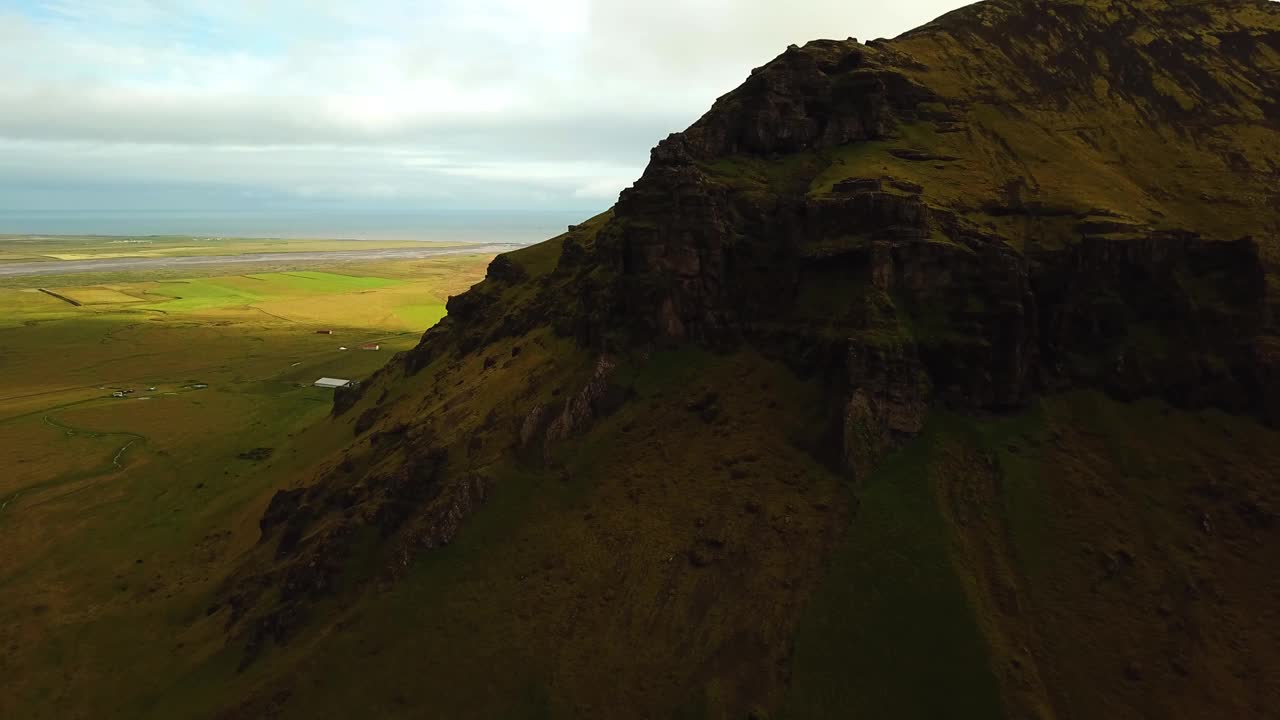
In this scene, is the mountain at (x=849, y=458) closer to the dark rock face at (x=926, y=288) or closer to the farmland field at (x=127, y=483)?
the dark rock face at (x=926, y=288)

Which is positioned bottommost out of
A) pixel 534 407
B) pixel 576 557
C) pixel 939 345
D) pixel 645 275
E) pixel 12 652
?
pixel 12 652

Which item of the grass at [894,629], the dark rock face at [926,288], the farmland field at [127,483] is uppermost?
the dark rock face at [926,288]

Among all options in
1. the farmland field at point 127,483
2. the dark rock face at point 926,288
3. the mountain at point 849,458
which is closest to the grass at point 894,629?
the mountain at point 849,458

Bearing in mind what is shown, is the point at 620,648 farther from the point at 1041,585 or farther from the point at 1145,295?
the point at 1145,295

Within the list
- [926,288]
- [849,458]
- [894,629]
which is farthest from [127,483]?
[926,288]

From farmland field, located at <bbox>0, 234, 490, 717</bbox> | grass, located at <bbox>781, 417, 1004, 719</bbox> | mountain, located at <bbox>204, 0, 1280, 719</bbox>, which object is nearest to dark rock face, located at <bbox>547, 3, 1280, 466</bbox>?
mountain, located at <bbox>204, 0, 1280, 719</bbox>

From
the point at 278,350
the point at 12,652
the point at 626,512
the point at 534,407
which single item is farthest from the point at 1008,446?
the point at 278,350

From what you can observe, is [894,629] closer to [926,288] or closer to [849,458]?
[849,458]

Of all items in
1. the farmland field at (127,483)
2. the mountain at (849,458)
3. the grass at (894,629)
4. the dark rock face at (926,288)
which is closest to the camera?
the grass at (894,629)
